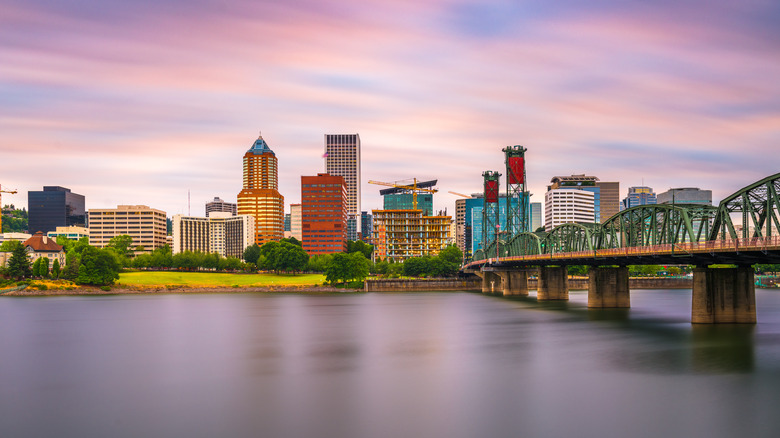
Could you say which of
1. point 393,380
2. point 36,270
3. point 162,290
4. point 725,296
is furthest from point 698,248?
point 36,270

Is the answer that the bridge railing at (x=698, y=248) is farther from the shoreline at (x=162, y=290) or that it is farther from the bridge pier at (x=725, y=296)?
the shoreline at (x=162, y=290)

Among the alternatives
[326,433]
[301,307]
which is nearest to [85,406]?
[326,433]

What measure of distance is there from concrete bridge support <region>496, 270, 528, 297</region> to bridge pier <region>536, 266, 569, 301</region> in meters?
26.6

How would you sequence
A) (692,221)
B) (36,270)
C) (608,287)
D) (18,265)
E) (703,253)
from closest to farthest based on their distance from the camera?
(703,253), (692,221), (608,287), (18,265), (36,270)

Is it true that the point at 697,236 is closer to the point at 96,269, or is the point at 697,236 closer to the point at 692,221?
the point at 692,221

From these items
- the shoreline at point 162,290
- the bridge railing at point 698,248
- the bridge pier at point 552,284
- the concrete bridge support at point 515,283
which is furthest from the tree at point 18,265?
the bridge railing at point 698,248

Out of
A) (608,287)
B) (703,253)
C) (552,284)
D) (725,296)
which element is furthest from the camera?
(552,284)

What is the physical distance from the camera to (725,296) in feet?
241

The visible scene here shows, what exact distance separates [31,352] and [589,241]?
80.9m

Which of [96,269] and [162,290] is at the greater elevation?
[96,269]

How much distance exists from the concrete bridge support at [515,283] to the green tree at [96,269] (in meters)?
108

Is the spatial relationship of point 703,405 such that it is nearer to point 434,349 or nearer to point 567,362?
point 567,362

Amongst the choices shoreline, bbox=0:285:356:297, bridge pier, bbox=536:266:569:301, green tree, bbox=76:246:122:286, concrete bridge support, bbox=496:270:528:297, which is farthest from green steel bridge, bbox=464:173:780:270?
green tree, bbox=76:246:122:286

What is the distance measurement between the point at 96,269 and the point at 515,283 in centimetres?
11252
